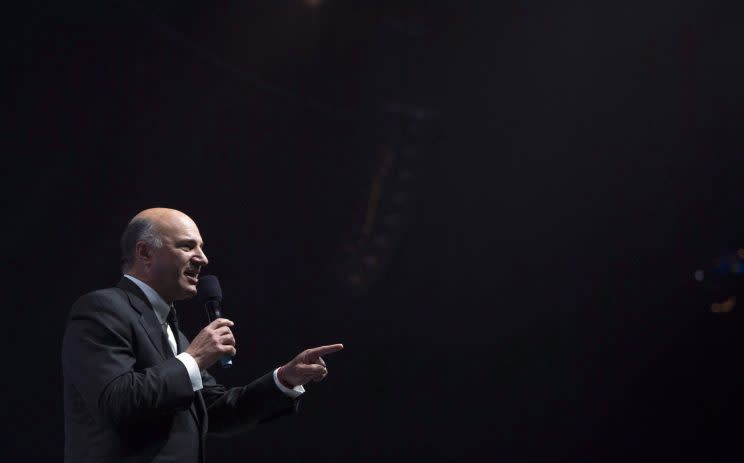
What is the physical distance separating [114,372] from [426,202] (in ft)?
13.2

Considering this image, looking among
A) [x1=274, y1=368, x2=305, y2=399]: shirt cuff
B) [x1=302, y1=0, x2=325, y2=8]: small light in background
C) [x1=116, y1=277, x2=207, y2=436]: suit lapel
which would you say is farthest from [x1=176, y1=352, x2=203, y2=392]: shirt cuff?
[x1=302, y1=0, x2=325, y2=8]: small light in background

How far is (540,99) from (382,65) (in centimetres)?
152

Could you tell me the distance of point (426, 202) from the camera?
5.49 m

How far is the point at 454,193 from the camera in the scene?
5598mm

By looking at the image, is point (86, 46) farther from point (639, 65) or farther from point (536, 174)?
point (639, 65)

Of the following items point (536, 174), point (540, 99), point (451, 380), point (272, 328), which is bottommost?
point (451, 380)

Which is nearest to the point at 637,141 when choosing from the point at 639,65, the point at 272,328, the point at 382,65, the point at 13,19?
the point at 639,65

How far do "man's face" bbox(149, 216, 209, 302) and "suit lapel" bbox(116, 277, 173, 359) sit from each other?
6 cm

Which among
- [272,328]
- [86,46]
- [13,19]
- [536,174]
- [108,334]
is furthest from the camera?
[536,174]

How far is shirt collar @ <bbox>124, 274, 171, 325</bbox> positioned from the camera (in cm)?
190

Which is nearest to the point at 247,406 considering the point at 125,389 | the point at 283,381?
the point at 283,381

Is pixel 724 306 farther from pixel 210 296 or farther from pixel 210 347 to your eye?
pixel 210 347

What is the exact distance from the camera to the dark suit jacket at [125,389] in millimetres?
1619

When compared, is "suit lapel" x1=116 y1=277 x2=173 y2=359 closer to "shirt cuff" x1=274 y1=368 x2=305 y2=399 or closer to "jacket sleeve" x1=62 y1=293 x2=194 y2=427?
"jacket sleeve" x1=62 y1=293 x2=194 y2=427
